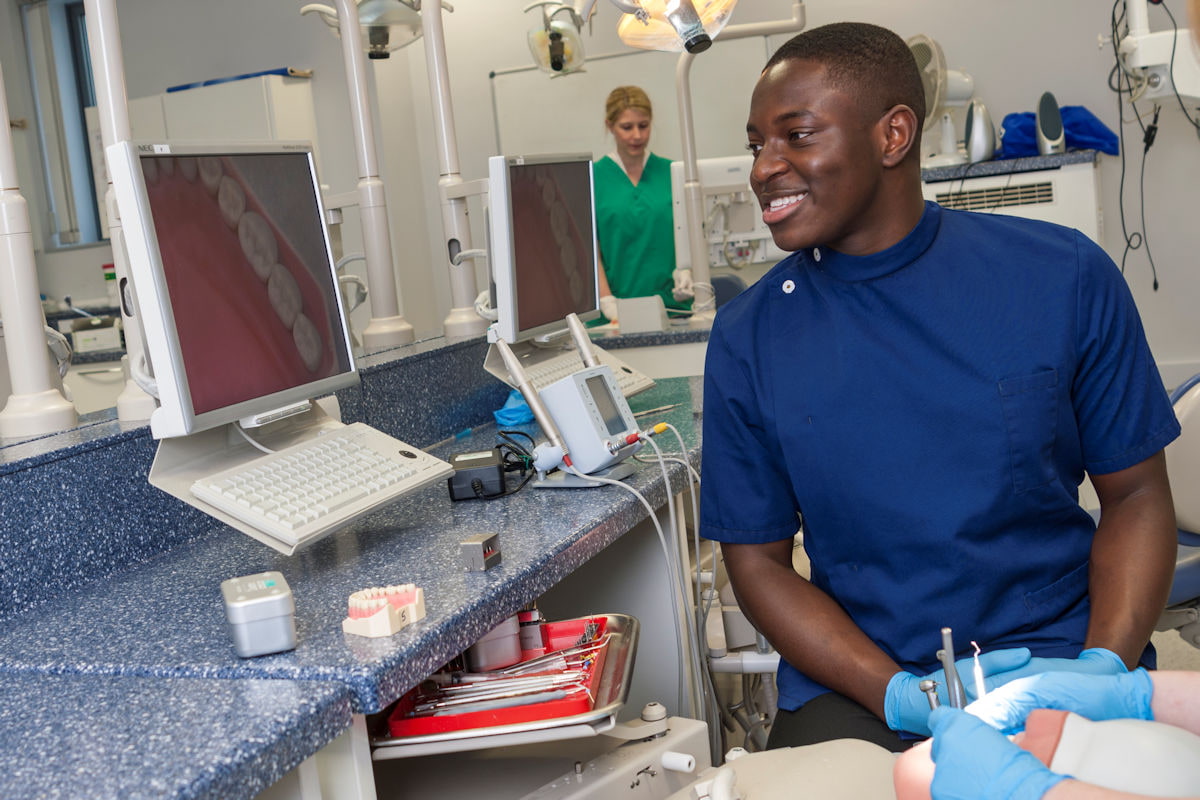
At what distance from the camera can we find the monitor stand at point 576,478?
1685 millimetres

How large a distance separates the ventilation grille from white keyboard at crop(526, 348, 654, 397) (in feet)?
7.95

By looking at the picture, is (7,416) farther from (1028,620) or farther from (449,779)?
(1028,620)

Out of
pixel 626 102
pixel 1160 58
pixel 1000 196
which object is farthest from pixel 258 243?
pixel 1000 196

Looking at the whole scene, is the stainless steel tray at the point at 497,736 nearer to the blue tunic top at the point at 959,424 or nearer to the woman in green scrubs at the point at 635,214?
the blue tunic top at the point at 959,424

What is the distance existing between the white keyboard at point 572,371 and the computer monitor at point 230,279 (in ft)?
1.99

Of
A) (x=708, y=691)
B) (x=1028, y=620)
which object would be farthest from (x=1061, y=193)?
(x=1028, y=620)

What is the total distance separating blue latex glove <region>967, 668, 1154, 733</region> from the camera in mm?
920

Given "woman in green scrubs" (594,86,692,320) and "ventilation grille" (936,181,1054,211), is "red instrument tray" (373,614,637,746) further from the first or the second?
"ventilation grille" (936,181,1054,211)

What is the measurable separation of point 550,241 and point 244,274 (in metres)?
0.93

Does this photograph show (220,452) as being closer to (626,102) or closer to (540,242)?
(540,242)

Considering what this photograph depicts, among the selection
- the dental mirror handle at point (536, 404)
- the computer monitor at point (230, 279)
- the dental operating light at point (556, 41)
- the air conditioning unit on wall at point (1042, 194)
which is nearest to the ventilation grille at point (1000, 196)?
the air conditioning unit on wall at point (1042, 194)

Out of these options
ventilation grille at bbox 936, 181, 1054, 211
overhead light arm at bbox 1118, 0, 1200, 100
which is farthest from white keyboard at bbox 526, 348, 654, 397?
ventilation grille at bbox 936, 181, 1054, 211

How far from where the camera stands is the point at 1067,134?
15.6 feet

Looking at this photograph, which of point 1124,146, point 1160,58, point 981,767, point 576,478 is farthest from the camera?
point 1124,146
